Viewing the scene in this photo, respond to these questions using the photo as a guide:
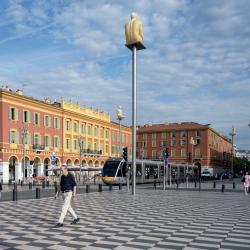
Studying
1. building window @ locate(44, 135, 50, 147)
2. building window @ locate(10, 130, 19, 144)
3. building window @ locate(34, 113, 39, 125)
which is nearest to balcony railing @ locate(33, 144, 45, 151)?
building window @ locate(44, 135, 50, 147)

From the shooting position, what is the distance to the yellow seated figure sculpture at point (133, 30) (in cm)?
2877

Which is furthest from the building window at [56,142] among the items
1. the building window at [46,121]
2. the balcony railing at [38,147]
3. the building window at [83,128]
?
the building window at [83,128]

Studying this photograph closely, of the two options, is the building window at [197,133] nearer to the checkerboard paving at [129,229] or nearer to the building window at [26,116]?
the building window at [26,116]

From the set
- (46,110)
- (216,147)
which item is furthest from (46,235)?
(216,147)

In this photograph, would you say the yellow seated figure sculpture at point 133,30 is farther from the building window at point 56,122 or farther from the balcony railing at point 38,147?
the building window at point 56,122

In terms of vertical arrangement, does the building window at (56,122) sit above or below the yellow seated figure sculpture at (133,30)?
below

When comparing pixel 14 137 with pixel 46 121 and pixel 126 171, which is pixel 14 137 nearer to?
pixel 46 121

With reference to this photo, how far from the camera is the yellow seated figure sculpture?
1133 inches

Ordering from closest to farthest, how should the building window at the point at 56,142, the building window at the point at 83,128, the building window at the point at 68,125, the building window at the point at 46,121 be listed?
the building window at the point at 46,121 < the building window at the point at 56,142 < the building window at the point at 68,125 < the building window at the point at 83,128

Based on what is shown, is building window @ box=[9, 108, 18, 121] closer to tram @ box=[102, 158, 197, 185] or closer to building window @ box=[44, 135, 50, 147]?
building window @ box=[44, 135, 50, 147]

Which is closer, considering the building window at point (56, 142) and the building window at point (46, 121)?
the building window at point (46, 121)

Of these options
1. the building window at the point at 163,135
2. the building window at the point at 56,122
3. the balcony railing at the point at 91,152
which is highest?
the building window at the point at 56,122

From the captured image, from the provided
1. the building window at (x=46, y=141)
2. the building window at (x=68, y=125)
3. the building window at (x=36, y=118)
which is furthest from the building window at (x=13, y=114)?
the building window at (x=68, y=125)

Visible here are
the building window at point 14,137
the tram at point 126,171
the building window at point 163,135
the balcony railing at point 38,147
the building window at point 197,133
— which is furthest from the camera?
the building window at point 163,135
